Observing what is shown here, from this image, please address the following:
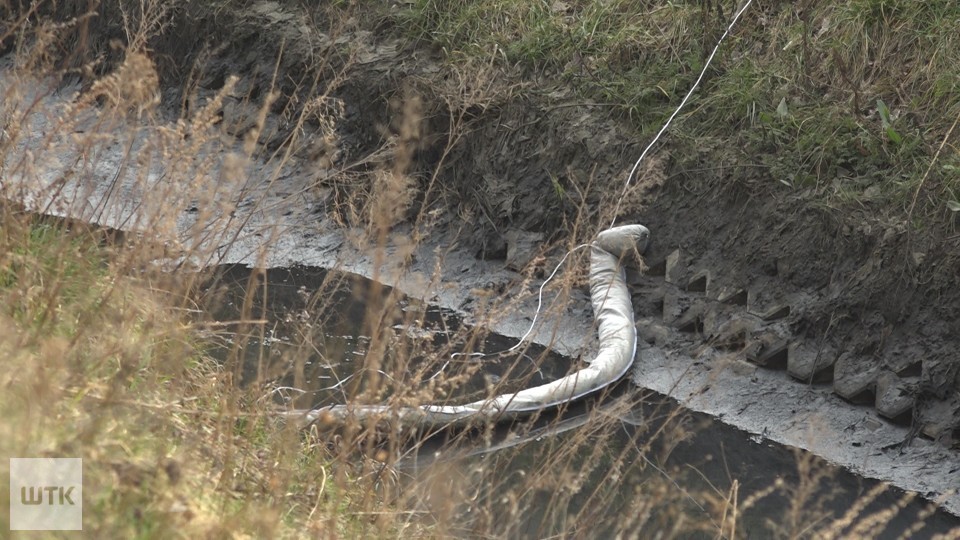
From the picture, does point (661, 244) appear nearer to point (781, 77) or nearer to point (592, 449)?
point (781, 77)

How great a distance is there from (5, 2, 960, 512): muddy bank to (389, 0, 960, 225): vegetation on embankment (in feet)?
0.45

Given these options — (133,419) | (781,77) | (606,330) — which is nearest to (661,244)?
(606,330)

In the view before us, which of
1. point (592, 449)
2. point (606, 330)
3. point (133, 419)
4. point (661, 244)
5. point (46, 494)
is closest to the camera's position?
point (46, 494)

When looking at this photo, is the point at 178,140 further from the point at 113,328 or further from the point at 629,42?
the point at 629,42

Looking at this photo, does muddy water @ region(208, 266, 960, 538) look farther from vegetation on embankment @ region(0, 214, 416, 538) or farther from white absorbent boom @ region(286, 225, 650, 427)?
vegetation on embankment @ region(0, 214, 416, 538)

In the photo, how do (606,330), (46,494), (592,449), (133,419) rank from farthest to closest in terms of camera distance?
(606,330) < (592,449) < (133,419) < (46,494)

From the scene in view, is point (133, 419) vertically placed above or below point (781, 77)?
below

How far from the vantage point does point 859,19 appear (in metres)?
6.70

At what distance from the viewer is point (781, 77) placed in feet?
22.1

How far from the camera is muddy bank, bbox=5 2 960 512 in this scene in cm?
562

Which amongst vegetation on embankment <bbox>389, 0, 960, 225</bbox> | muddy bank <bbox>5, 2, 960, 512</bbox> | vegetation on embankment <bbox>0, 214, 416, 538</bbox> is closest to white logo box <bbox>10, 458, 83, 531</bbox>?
vegetation on embankment <bbox>0, 214, 416, 538</bbox>

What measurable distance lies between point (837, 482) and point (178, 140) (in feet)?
11.1

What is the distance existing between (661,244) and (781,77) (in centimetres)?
118

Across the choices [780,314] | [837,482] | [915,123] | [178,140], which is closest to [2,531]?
[178,140]
